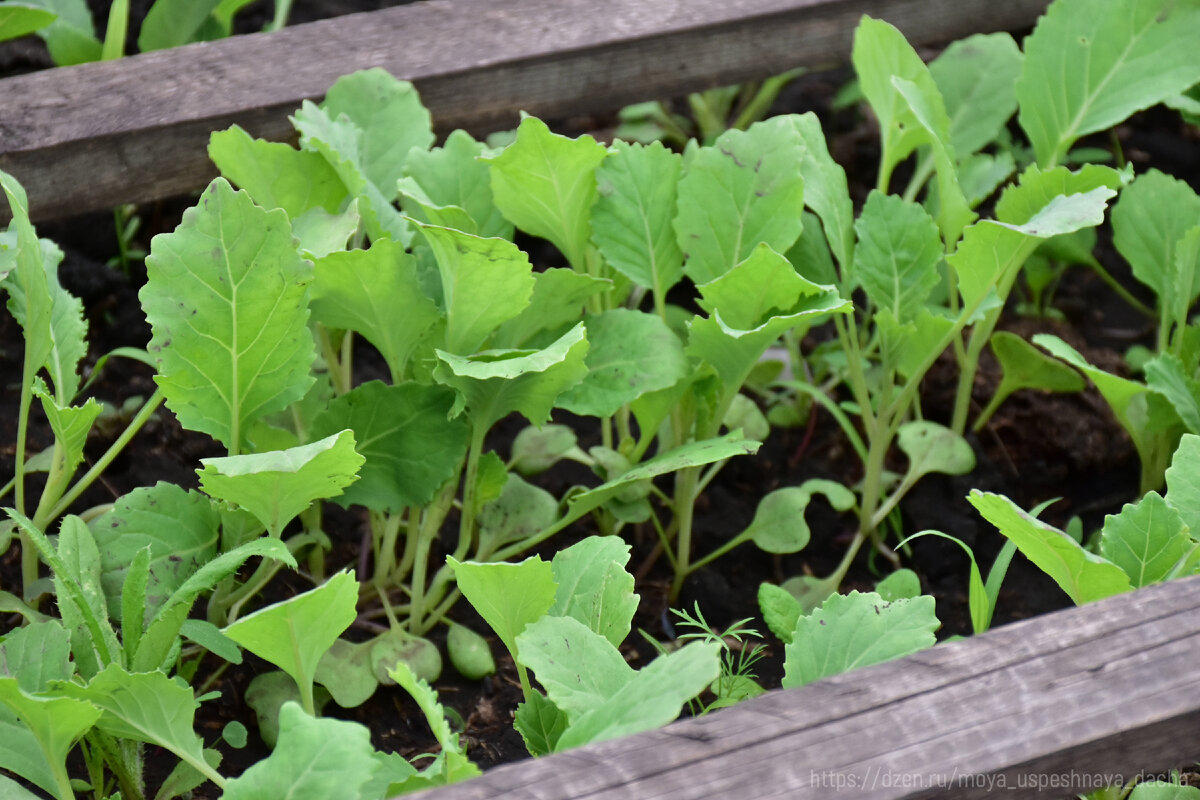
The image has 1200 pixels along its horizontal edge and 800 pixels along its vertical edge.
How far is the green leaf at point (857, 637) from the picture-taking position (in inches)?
35.7

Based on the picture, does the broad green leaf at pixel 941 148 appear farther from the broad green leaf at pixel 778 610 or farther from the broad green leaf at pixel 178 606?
the broad green leaf at pixel 178 606

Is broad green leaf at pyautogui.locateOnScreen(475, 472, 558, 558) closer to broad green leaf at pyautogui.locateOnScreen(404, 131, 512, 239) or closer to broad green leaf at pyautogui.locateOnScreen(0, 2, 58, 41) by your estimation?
broad green leaf at pyautogui.locateOnScreen(404, 131, 512, 239)

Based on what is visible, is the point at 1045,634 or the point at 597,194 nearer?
the point at 1045,634

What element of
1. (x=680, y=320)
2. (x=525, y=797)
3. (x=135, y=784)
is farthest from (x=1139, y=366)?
(x=135, y=784)

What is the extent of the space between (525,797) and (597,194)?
2.24ft

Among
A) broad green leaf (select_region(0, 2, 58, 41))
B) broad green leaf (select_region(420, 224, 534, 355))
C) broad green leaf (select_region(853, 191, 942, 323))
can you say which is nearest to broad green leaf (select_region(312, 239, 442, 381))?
broad green leaf (select_region(420, 224, 534, 355))

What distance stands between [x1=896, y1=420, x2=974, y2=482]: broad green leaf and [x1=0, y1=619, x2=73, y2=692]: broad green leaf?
2.87 ft

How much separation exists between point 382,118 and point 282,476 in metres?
0.52

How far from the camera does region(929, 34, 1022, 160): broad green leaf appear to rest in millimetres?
1545

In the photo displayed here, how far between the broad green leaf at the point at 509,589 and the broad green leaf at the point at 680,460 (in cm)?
20

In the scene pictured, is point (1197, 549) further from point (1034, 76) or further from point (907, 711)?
point (1034, 76)

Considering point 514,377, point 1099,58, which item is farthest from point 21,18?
point 1099,58

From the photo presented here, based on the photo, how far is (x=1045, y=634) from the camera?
85 centimetres

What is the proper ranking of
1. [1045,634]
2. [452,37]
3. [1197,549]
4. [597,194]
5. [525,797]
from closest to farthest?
[525,797], [1045,634], [1197,549], [597,194], [452,37]
